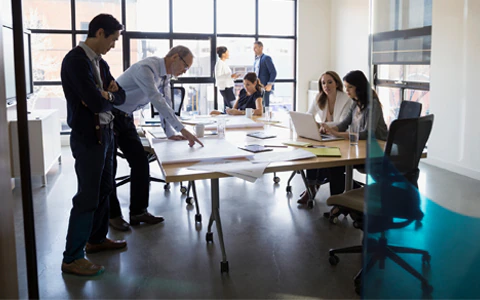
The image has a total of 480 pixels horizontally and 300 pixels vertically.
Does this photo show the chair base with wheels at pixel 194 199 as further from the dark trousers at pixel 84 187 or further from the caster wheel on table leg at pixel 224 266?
the dark trousers at pixel 84 187

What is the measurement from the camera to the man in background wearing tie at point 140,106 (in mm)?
3367

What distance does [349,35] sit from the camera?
329 inches

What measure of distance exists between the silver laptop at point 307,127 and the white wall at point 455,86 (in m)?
1.50

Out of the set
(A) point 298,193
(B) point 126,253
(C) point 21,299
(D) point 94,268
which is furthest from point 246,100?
(C) point 21,299

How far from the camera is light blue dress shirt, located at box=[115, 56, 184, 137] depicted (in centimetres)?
330

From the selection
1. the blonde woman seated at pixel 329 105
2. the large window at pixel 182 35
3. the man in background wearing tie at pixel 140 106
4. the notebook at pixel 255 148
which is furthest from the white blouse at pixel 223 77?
the notebook at pixel 255 148

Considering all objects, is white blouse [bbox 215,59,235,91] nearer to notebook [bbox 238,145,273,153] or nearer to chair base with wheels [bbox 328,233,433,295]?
notebook [bbox 238,145,273,153]

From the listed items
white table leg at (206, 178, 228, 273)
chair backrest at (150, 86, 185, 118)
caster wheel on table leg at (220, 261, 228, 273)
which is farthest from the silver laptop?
chair backrest at (150, 86, 185, 118)

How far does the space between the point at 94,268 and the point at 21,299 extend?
1.39 feet

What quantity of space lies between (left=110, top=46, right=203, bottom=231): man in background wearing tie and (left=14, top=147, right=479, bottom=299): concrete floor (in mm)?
190

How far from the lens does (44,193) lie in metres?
4.71

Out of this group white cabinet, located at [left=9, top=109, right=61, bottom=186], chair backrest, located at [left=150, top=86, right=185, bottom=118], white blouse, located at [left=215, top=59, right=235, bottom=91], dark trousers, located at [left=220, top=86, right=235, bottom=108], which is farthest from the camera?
white blouse, located at [left=215, top=59, right=235, bottom=91]

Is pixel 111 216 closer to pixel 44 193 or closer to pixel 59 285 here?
pixel 59 285

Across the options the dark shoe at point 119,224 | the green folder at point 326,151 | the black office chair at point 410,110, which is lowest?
the dark shoe at point 119,224
